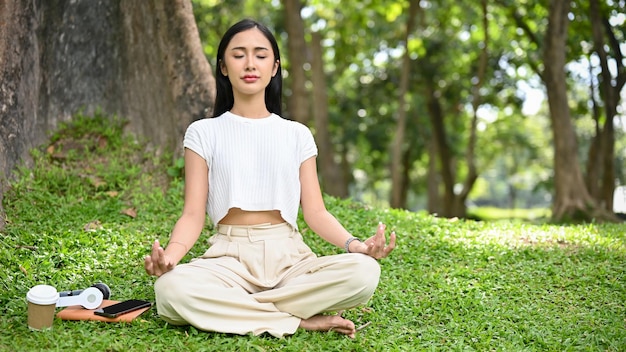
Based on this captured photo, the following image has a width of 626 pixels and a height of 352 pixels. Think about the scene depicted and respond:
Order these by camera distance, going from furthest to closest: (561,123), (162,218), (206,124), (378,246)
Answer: (561,123)
(162,218)
(206,124)
(378,246)

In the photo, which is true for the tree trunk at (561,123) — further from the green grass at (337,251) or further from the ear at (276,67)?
the ear at (276,67)

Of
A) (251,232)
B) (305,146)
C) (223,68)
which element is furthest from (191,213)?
(223,68)

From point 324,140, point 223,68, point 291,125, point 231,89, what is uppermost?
point 223,68

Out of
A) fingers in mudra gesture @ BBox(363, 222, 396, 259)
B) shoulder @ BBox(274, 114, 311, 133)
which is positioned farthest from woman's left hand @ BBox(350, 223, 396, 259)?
shoulder @ BBox(274, 114, 311, 133)

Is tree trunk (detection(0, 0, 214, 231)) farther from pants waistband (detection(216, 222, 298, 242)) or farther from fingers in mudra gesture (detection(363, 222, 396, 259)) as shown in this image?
fingers in mudra gesture (detection(363, 222, 396, 259))

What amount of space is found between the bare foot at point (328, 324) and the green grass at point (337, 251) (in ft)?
0.18

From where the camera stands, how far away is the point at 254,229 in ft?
11.7

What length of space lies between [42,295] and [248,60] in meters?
1.55

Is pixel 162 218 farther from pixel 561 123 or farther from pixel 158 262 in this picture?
pixel 561 123

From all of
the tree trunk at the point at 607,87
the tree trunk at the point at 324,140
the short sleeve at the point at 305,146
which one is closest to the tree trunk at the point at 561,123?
the tree trunk at the point at 607,87

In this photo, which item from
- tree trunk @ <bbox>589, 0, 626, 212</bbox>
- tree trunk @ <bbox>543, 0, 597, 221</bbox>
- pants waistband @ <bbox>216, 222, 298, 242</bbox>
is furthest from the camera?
tree trunk @ <bbox>589, 0, 626, 212</bbox>

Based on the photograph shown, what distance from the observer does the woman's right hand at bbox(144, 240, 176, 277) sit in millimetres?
3029

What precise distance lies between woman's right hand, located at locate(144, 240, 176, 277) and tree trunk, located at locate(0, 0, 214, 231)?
2.93 meters

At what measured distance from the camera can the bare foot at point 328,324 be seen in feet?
11.3
